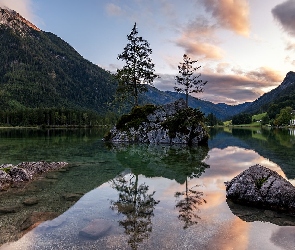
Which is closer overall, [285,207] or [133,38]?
[285,207]

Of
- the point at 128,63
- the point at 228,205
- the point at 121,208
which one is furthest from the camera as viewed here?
the point at 128,63

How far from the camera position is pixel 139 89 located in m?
57.8

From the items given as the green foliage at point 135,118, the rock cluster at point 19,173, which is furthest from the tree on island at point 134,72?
the rock cluster at point 19,173

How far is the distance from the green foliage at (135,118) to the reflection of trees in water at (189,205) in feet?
115

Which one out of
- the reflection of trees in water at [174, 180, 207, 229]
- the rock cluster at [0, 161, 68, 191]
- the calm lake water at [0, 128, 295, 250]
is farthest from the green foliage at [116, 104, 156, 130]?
the reflection of trees in water at [174, 180, 207, 229]

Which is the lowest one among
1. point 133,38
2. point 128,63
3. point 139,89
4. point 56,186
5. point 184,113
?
point 56,186

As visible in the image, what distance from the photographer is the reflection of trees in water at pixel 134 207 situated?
8945 mm

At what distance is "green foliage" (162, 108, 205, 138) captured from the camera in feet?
152

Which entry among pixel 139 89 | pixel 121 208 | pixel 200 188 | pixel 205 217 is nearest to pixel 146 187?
pixel 200 188

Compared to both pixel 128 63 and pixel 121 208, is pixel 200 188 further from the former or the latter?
pixel 128 63

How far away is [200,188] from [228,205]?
2942 millimetres

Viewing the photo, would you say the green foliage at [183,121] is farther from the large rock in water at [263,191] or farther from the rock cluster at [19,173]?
the large rock in water at [263,191]

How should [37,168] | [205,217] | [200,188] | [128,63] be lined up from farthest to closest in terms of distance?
[128,63] → [37,168] → [200,188] → [205,217]

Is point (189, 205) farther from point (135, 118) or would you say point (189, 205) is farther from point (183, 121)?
point (135, 118)
